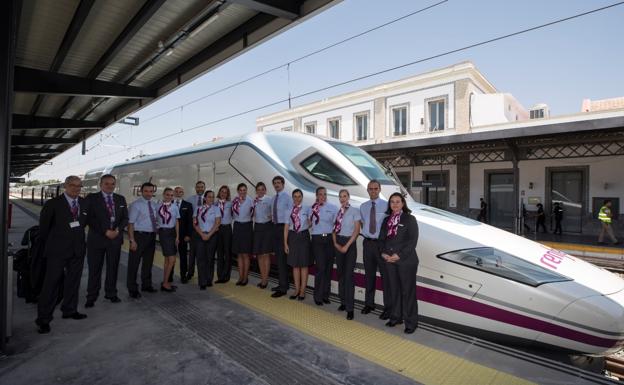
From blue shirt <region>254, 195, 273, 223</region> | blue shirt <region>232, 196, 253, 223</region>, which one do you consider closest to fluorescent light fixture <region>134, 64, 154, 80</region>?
blue shirt <region>232, 196, 253, 223</region>

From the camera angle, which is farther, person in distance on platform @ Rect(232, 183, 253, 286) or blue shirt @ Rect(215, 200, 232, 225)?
blue shirt @ Rect(215, 200, 232, 225)

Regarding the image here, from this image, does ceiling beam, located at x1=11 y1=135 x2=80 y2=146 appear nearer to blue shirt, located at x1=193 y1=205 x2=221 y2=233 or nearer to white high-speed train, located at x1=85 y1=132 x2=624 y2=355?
blue shirt, located at x1=193 y1=205 x2=221 y2=233

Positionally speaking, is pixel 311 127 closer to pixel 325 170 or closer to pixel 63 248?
pixel 325 170

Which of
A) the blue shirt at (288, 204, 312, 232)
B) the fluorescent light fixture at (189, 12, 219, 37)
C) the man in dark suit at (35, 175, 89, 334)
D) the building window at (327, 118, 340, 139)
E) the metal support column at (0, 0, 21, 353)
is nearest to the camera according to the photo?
the metal support column at (0, 0, 21, 353)

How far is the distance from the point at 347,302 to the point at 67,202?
344 cm

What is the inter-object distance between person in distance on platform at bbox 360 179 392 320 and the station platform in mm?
211

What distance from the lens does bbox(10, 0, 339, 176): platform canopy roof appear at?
218 inches

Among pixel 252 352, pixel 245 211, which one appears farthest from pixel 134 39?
pixel 252 352

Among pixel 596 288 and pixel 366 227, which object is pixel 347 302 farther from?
pixel 596 288

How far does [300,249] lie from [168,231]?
2.11 metres

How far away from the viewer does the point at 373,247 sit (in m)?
4.39

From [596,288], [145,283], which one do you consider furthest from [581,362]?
[145,283]

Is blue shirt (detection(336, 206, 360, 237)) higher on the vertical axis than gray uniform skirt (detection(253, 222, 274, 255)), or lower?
higher

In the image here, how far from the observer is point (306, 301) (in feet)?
16.5
